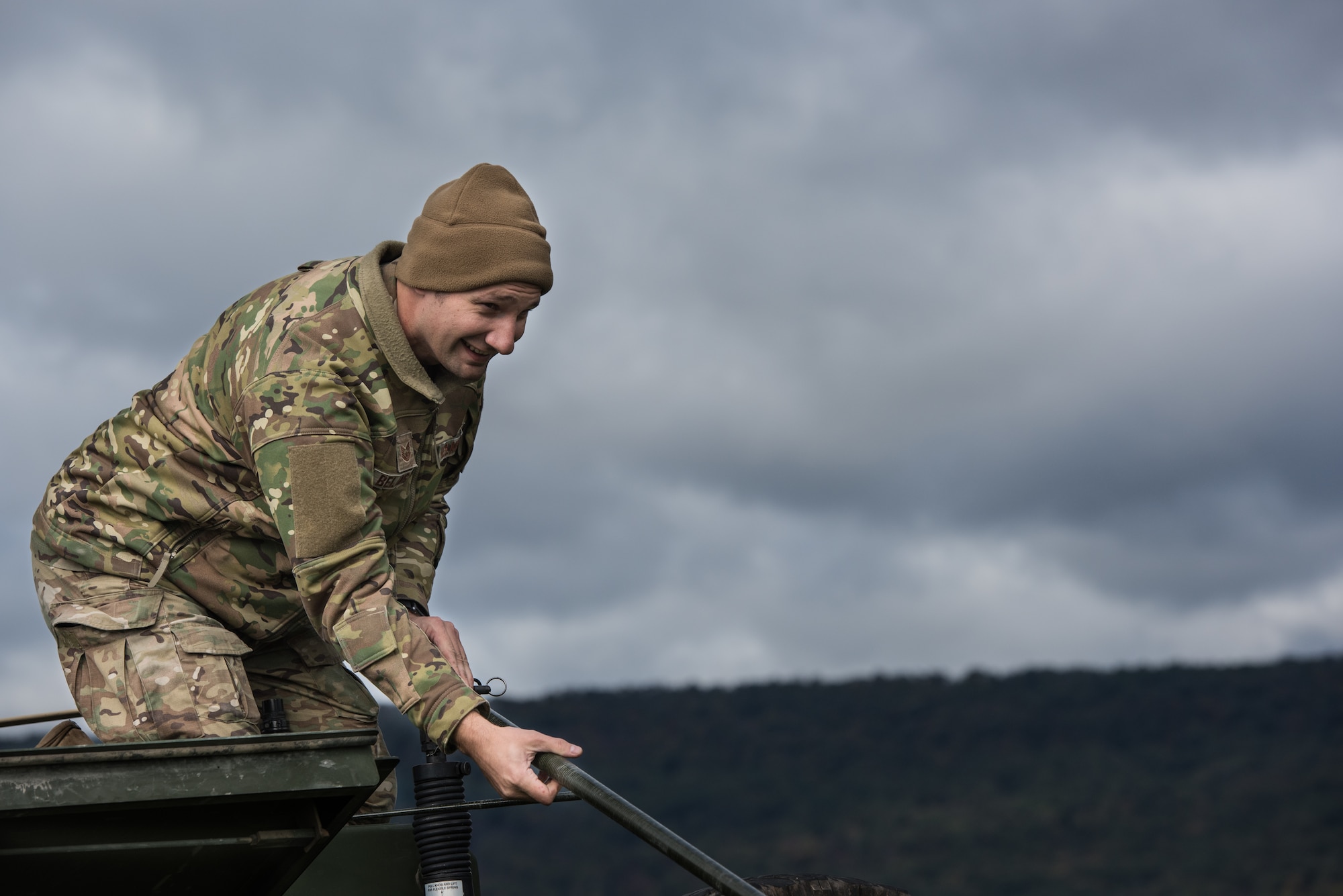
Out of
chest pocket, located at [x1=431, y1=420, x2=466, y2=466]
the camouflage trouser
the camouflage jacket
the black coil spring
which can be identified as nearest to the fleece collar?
the camouflage jacket


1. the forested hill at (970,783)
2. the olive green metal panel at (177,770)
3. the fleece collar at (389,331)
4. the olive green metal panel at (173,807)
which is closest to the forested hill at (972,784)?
the forested hill at (970,783)

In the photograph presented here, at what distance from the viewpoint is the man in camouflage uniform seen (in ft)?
11.5

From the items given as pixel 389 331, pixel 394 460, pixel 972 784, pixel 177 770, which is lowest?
pixel 177 770

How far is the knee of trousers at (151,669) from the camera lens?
3.71m

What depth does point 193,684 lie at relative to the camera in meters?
Result: 3.75

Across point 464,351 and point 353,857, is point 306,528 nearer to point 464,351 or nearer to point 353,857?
point 464,351

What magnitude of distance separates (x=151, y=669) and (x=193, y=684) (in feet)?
0.32

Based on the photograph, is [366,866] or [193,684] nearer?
[193,684]

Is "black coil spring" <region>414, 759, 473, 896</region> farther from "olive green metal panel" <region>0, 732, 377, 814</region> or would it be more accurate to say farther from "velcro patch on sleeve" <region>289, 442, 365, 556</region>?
"olive green metal panel" <region>0, 732, 377, 814</region>

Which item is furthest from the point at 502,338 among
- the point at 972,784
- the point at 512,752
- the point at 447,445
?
the point at 972,784

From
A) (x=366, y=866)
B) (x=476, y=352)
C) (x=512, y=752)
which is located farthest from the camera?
(x=366, y=866)

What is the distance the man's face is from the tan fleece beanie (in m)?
0.03

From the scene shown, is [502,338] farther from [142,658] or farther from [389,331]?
[142,658]

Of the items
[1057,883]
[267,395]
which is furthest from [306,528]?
[1057,883]
